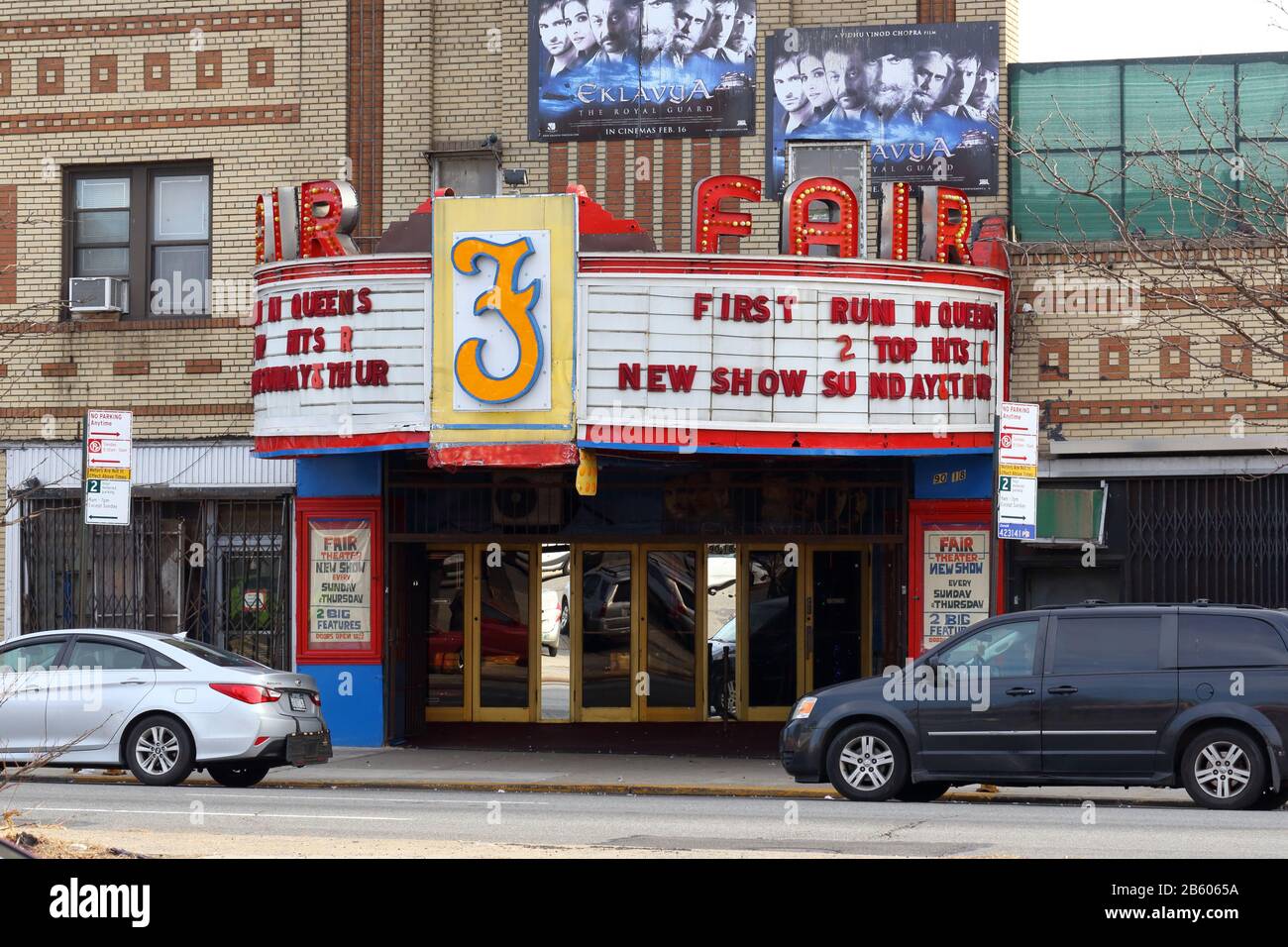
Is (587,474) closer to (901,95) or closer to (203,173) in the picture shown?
(901,95)

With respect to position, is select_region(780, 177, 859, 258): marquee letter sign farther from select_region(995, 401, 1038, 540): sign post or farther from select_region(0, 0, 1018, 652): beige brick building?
select_region(995, 401, 1038, 540): sign post

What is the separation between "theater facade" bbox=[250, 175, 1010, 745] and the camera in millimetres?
→ 19047

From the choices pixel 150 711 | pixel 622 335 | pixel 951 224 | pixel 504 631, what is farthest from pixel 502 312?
pixel 504 631

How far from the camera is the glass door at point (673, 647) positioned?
23.7m

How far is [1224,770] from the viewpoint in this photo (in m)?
14.8

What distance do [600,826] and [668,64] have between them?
1164 centimetres

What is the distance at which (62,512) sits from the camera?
76.4 ft

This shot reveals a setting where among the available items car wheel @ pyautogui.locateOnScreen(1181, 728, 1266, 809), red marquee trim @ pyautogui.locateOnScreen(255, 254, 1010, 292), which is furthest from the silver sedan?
car wheel @ pyautogui.locateOnScreen(1181, 728, 1266, 809)

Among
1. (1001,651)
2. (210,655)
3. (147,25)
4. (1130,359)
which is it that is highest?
(147,25)

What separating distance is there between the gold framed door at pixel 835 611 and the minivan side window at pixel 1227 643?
27.3 ft

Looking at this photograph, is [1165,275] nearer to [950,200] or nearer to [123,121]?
[950,200]

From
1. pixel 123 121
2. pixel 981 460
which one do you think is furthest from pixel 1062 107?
pixel 123 121

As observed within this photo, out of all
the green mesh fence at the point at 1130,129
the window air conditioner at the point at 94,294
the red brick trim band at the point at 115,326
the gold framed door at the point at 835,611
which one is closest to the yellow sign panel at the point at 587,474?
the gold framed door at the point at 835,611

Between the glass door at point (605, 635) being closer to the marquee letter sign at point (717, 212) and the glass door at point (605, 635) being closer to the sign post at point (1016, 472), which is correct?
the marquee letter sign at point (717, 212)
